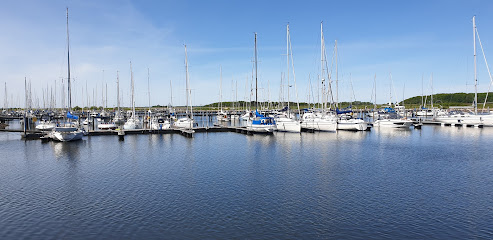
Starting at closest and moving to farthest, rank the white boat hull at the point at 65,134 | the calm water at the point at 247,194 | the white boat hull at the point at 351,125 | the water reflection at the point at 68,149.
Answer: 1. the calm water at the point at 247,194
2. the water reflection at the point at 68,149
3. the white boat hull at the point at 65,134
4. the white boat hull at the point at 351,125

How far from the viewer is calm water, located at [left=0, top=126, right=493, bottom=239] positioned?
17703 millimetres

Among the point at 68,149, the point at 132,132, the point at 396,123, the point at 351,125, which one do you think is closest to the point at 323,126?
the point at 351,125

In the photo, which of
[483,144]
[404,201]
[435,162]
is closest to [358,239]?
[404,201]

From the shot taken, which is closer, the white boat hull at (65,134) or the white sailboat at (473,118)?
the white boat hull at (65,134)

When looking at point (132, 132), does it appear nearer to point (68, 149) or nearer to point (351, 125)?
point (68, 149)

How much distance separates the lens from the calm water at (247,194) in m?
17.7

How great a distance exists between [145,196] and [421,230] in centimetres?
1755

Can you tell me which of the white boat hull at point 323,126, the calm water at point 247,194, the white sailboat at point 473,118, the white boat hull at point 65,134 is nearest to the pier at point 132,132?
the white boat hull at point 65,134

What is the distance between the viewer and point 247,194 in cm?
2427

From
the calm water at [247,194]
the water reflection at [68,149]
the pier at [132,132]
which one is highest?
the pier at [132,132]

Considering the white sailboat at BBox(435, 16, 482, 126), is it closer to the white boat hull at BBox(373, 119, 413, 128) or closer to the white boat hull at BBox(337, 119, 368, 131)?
the white boat hull at BBox(373, 119, 413, 128)

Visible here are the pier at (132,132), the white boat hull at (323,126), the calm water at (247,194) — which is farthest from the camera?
the white boat hull at (323,126)

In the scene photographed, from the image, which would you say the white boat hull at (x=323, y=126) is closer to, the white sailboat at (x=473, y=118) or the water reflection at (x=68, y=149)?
the white sailboat at (x=473, y=118)

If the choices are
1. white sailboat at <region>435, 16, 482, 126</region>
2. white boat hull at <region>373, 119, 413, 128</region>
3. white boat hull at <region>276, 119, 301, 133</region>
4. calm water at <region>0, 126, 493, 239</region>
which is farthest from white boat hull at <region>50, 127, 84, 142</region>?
white sailboat at <region>435, 16, 482, 126</region>
